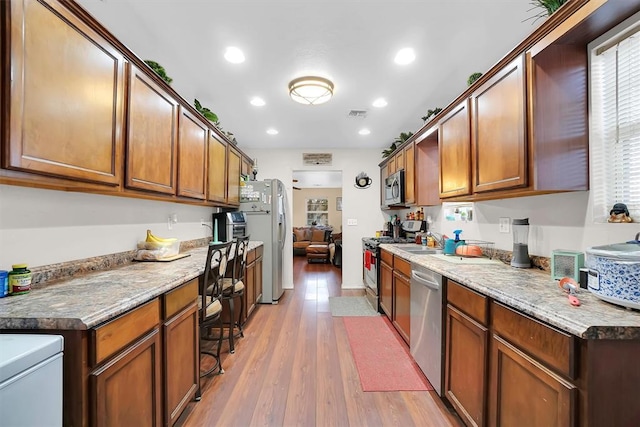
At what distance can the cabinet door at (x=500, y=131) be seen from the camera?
155 centimetres

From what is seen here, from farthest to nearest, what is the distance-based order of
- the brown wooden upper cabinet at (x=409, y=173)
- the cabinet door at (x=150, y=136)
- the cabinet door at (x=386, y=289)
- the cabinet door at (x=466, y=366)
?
the brown wooden upper cabinet at (x=409, y=173)
the cabinet door at (x=386, y=289)
the cabinet door at (x=150, y=136)
the cabinet door at (x=466, y=366)

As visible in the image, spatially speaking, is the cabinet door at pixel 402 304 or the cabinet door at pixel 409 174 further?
the cabinet door at pixel 409 174

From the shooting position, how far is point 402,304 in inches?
108

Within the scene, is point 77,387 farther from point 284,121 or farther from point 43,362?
point 284,121

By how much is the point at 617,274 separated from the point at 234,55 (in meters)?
2.56

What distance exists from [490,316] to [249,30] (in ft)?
7.50

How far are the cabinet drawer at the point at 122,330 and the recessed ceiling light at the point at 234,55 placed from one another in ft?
5.94

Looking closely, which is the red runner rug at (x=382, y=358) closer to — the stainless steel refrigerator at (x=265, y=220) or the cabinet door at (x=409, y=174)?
the stainless steel refrigerator at (x=265, y=220)

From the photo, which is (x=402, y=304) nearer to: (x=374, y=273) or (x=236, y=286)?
(x=374, y=273)

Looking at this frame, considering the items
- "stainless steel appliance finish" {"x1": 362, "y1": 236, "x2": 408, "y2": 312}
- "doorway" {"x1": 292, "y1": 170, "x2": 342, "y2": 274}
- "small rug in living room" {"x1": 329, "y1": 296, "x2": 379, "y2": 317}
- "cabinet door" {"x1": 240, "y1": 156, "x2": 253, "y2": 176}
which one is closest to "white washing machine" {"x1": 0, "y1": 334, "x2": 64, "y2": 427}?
"small rug in living room" {"x1": 329, "y1": 296, "x2": 379, "y2": 317}

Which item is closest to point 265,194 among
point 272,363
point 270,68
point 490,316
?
point 270,68

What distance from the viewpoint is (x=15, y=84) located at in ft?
3.33

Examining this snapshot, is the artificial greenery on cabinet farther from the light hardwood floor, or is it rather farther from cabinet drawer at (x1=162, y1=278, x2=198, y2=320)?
cabinet drawer at (x1=162, y1=278, x2=198, y2=320)

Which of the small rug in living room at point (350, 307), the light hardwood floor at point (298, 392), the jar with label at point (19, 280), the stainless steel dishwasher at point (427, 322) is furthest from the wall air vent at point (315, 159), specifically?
the jar with label at point (19, 280)
